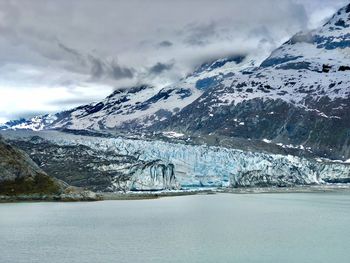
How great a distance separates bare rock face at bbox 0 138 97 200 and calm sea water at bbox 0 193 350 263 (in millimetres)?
10772

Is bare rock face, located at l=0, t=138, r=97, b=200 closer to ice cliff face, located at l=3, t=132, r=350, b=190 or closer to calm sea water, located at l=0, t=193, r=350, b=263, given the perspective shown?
calm sea water, located at l=0, t=193, r=350, b=263

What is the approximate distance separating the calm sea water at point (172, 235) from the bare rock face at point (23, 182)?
10.8 metres

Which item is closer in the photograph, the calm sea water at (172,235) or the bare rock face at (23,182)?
the calm sea water at (172,235)

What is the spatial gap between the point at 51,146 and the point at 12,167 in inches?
2379

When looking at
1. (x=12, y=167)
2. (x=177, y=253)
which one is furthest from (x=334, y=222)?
(x=12, y=167)

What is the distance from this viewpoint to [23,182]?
115500 mm

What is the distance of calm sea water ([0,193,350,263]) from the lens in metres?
51.6

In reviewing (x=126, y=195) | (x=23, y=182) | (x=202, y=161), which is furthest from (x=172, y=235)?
(x=202, y=161)

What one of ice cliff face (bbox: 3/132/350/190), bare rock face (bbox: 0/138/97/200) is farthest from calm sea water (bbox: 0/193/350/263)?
ice cliff face (bbox: 3/132/350/190)

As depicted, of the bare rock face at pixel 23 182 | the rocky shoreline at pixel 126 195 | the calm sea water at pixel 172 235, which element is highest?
the bare rock face at pixel 23 182

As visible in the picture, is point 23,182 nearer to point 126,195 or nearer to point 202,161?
point 126,195

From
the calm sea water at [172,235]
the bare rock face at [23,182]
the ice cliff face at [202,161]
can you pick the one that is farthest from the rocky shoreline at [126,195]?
the calm sea water at [172,235]

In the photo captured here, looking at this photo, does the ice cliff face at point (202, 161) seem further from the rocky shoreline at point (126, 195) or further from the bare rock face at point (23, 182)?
the bare rock face at point (23, 182)

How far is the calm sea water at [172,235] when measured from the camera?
51.6 m
